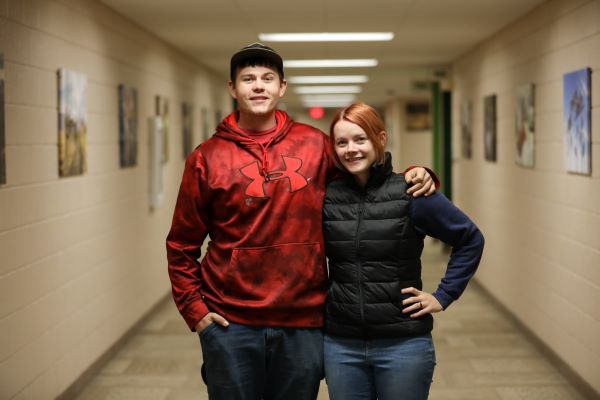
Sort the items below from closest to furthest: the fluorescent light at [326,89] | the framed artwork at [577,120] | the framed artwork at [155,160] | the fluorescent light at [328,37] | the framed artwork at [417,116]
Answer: the framed artwork at [577,120] < the framed artwork at [155,160] < the fluorescent light at [328,37] < the fluorescent light at [326,89] < the framed artwork at [417,116]

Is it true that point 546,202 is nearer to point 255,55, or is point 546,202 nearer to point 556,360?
point 556,360

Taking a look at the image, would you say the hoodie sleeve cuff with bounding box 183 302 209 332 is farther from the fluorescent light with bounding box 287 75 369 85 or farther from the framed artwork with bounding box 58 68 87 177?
the fluorescent light with bounding box 287 75 369 85

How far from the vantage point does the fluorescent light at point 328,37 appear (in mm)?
6328

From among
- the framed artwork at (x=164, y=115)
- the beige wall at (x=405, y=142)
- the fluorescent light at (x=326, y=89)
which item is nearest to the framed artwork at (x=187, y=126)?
the framed artwork at (x=164, y=115)

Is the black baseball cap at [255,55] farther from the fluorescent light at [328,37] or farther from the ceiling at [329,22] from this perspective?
the fluorescent light at [328,37]

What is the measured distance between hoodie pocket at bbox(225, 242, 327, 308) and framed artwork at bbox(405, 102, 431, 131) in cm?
1476

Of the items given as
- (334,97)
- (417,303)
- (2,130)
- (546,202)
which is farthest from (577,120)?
(334,97)

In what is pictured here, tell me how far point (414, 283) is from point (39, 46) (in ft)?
8.01

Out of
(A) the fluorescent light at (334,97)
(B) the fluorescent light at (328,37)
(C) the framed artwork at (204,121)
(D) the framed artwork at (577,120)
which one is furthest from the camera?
(A) the fluorescent light at (334,97)

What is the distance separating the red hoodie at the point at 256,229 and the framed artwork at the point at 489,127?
15.2 feet

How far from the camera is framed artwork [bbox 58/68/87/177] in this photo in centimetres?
392

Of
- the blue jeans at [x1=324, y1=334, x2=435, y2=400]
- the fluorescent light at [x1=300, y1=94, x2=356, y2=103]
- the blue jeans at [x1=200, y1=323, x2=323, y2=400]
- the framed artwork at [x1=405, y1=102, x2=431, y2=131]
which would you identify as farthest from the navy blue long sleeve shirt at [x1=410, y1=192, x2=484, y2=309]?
the framed artwork at [x1=405, y1=102, x2=431, y2=131]

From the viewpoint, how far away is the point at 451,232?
1981 millimetres

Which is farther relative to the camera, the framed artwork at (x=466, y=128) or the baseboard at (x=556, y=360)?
the framed artwork at (x=466, y=128)
